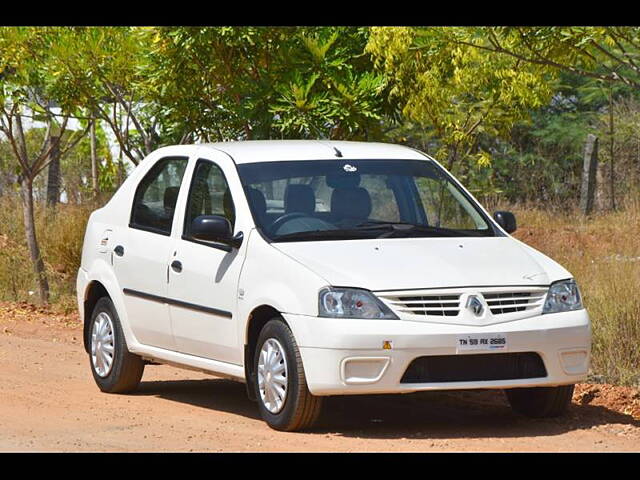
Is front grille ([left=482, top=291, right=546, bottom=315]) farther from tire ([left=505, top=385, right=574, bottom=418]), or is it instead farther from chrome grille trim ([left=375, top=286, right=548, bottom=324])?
tire ([left=505, top=385, right=574, bottom=418])

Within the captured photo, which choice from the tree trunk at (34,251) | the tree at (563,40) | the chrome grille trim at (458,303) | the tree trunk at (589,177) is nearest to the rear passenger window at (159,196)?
the chrome grille trim at (458,303)

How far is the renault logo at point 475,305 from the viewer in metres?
8.53

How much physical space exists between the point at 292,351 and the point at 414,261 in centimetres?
91

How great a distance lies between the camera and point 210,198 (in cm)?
1005

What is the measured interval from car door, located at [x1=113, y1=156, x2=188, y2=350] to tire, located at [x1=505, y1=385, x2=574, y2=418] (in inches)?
92.6

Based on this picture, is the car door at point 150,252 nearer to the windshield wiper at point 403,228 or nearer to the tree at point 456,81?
the windshield wiper at point 403,228

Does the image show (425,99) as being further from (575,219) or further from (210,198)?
(575,219)

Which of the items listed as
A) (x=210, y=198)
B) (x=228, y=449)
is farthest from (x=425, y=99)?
(x=228, y=449)

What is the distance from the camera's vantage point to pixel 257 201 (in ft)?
31.5

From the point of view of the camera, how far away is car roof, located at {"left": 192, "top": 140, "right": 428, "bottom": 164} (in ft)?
32.8

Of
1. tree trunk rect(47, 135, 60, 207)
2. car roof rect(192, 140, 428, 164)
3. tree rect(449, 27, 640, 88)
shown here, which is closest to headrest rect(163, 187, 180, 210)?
car roof rect(192, 140, 428, 164)

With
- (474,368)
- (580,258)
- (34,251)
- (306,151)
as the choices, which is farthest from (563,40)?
(34,251)

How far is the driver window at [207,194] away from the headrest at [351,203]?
69cm
